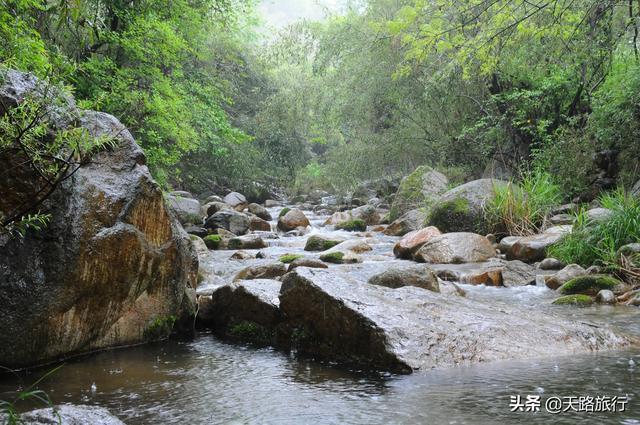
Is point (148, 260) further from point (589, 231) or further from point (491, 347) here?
point (589, 231)

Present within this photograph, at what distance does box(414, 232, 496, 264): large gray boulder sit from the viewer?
982cm

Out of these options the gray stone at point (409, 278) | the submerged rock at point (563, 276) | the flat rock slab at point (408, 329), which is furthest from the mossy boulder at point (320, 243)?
the flat rock slab at point (408, 329)

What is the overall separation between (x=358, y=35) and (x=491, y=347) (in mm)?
17322

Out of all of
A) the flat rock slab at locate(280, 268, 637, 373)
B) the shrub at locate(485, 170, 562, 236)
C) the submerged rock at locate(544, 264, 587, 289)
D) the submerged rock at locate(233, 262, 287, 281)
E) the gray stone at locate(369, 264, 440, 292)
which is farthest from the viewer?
the shrub at locate(485, 170, 562, 236)

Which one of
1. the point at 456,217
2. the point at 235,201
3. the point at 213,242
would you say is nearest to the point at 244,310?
the point at 213,242

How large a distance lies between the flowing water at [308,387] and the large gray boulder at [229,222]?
977 centimetres

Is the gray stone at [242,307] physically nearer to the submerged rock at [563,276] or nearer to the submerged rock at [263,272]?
the submerged rock at [263,272]

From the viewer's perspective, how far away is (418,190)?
15016 mm

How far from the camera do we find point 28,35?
6.41 meters

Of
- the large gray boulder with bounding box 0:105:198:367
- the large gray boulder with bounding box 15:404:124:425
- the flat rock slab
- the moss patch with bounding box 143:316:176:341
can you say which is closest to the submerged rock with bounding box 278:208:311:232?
the large gray boulder with bounding box 0:105:198:367

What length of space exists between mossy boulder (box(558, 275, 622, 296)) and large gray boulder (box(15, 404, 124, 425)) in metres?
6.24

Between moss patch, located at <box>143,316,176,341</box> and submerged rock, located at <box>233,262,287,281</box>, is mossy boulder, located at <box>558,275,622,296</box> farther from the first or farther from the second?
moss patch, located at <box>143,316,176,341</box>

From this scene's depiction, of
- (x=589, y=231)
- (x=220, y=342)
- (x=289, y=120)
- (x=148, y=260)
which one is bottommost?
(x=220, y=342)

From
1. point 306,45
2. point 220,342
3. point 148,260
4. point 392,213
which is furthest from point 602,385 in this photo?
point 306,45
